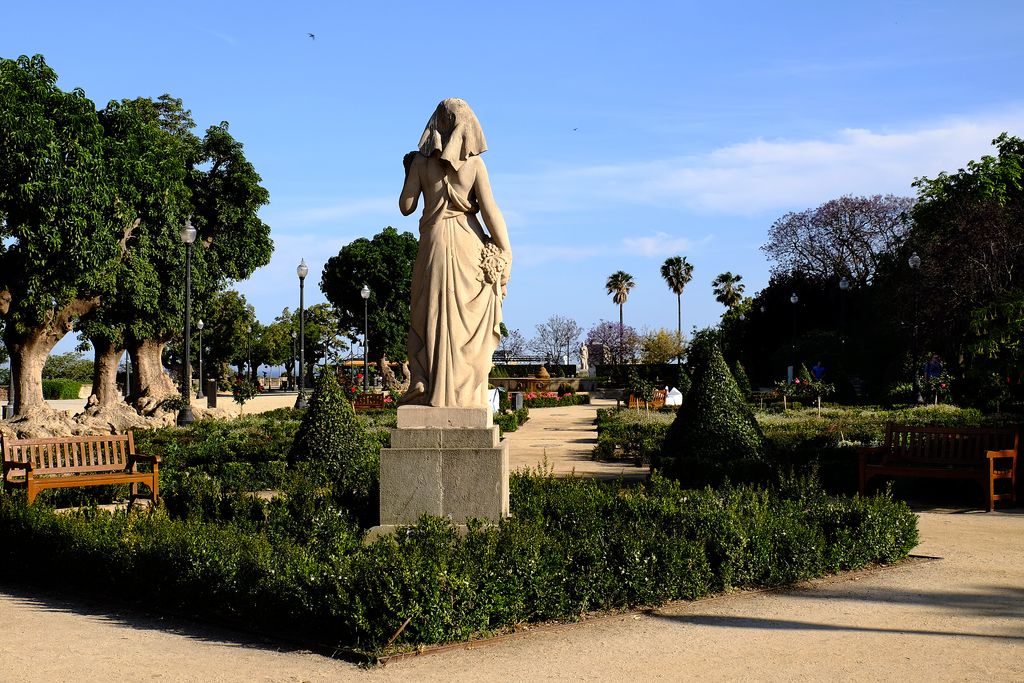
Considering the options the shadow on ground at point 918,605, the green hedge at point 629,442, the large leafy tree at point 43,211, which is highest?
the large leafy tree at point 43,211

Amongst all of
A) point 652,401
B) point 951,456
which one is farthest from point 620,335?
point 951,456

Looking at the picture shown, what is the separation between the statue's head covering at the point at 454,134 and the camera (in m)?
7.72

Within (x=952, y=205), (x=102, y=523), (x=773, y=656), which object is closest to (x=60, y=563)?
(x=102, y=523)

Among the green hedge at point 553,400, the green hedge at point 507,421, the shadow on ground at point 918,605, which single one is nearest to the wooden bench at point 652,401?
the green hedge at point 553,400

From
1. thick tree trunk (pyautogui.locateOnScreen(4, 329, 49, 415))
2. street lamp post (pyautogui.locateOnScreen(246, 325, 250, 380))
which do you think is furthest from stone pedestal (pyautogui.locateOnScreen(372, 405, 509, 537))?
street lamp post (pyautogui.locateOnScreen(246, 325, 250, 380))

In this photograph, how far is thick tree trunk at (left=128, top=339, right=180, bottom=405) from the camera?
31.1 metres

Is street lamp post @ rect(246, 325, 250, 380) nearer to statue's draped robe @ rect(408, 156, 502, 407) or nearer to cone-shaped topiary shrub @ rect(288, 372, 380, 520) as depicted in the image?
cone-shaped topiary shrub @ rect(288, 372, 380, 520)

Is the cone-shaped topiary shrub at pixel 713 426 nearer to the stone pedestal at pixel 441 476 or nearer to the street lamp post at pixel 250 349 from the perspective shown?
the stone pedestal at pixel 441 476

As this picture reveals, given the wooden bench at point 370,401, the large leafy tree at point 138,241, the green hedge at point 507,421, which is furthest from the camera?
the wooden bench at point 370,401

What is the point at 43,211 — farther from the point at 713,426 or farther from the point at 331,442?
the point at 713,426

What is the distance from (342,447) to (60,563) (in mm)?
4177

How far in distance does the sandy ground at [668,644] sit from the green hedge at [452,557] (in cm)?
18

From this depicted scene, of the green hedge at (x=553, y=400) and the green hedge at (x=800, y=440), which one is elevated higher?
the green hedge at (x=553, y=400)

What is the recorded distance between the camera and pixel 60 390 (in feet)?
185
